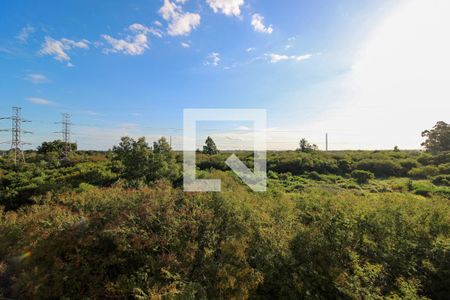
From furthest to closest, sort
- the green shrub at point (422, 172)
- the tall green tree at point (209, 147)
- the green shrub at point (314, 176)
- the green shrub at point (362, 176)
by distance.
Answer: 1. the tall green tree at point (209, 147)
2. the green shrub at point (314, 176)
3. the green shrub at point (422, 172)
4. the green shrub at point (362, 176)

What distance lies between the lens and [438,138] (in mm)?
39250

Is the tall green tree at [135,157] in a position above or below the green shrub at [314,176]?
above

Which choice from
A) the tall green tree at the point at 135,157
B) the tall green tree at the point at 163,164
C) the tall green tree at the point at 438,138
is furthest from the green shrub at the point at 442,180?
the tall green tree at the point at 438,138

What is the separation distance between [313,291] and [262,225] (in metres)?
1.56

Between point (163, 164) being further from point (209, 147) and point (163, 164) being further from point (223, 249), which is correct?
point (209, 147)

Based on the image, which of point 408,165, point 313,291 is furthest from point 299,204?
point 408,165

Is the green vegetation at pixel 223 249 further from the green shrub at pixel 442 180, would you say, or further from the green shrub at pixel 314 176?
the green shrub at pixel 314 176

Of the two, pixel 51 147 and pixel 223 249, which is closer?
pixel 223 249

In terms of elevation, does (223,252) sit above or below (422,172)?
below

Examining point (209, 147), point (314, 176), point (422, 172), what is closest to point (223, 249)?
point (314, 176)

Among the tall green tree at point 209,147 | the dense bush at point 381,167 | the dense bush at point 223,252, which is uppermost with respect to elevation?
the tall green tree at point 209,147

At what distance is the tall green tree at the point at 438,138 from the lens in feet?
125

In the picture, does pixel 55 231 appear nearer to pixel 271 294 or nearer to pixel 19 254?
pixel 19 254

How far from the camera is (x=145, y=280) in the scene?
14.8 feet
